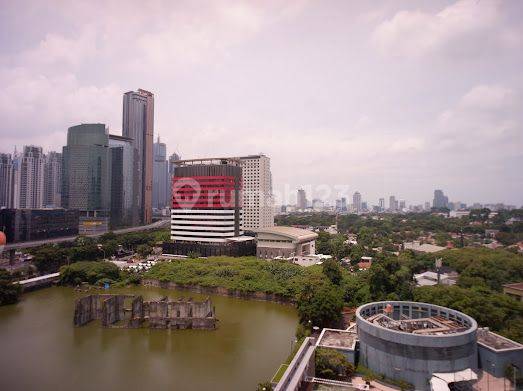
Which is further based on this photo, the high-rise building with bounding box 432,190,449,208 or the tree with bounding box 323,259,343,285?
the high-rise building with bounding box 432,190,449,208

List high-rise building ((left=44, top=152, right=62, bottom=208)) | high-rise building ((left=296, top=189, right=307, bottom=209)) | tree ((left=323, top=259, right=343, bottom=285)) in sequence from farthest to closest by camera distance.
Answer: high-rise building ((left=296, top=189, right=307, bottom=209))
high-rise building ((left=44, top=152, right=62, bottom=208))
tree ((left=323, top=259, right=343, bottom=285))

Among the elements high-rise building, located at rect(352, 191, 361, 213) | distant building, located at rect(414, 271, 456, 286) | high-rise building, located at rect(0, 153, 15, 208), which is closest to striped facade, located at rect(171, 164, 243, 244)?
distant building, located at rect(414, 271, 456, 286)

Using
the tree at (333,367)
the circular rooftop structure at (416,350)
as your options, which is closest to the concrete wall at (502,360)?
the circular rooftop structure at (416,350)

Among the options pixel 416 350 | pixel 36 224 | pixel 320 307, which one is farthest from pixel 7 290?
pixel 36 224

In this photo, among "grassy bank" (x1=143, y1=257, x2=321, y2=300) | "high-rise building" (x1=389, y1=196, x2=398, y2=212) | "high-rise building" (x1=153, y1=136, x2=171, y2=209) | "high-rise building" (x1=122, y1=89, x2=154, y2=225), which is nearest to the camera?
"grassy bank" (x1=143, y1=257, x2=321, y2=300)

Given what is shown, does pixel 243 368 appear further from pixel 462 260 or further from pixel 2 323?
pixel 462 260

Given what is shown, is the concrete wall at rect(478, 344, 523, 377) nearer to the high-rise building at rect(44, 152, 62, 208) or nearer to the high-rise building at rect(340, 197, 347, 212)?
the high-rise building at rect(44, 152, 62, 208)
